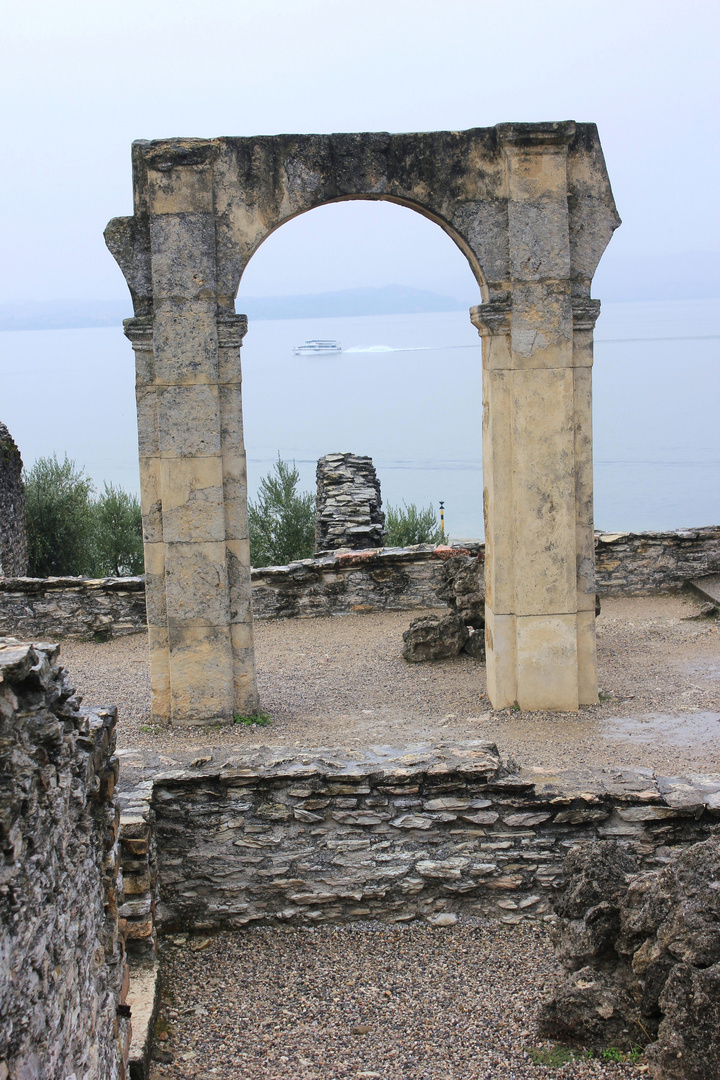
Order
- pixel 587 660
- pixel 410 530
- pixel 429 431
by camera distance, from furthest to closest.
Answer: pixel 429 431, pixel 410 530, pixel 587 660

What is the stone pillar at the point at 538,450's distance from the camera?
7867 millimetres

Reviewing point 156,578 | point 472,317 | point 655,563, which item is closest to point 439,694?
point 156,578

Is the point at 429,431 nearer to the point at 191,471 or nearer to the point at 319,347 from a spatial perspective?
the point at 191,471

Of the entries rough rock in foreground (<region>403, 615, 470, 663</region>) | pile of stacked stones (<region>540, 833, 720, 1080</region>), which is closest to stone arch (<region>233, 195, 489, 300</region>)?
rough rock in foreground (<region>403, 615, 470, 663</region>)

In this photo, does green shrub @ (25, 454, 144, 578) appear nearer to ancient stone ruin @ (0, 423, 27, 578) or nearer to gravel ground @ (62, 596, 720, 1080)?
ancient stone ruin @ (0, 423, 27, 578)

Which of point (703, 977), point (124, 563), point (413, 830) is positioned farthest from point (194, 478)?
point (124, 563)

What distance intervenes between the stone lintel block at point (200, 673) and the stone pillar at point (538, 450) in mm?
2276

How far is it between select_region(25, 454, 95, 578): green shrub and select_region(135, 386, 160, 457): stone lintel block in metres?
10.4

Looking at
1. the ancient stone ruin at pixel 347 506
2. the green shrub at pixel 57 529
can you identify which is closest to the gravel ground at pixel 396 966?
the ancient stone ruin at pixel 347 506

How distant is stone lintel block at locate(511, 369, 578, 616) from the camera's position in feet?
26.2

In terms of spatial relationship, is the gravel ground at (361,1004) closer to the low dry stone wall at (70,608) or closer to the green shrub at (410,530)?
the low dry stone wall at (70,608)

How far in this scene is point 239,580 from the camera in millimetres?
8148

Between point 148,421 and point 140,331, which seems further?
point 148,421

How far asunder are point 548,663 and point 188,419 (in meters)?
3.59
